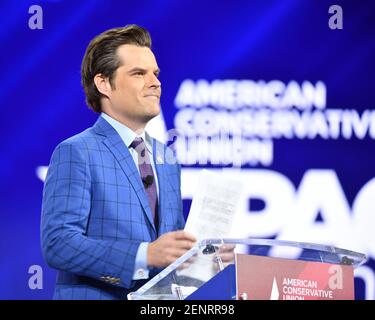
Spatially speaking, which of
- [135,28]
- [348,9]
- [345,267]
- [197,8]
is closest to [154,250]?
[345,267]

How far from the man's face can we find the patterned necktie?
11cm

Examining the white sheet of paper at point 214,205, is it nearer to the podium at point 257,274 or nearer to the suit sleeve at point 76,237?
the podium at point 257,274

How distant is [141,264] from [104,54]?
3.58ft

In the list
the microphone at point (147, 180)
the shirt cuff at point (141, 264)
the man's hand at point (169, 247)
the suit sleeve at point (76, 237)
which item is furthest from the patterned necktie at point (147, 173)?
the man's hand at point (169, 247)

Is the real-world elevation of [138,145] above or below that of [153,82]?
below

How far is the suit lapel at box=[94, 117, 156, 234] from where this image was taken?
336 centimetres

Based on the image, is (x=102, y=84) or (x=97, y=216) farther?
(x=102, y=84)

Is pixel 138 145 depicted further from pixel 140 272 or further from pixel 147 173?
pixel 140 272

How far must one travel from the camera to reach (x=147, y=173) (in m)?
3.51

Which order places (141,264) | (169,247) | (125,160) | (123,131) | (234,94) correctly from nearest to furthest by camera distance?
1. (169,247)
2. (141,264)
3. (125,160)
4. (123,131)
5. (234,94)

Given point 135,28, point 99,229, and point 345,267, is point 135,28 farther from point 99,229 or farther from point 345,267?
point 345,267

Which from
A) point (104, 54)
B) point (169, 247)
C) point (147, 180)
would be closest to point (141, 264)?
point (169, 247)

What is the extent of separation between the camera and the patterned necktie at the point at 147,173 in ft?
11.3

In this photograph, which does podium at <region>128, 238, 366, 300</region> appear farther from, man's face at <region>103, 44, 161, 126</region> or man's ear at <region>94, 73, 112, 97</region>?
man's ear at <region>94, 73, 112, 97</region>
